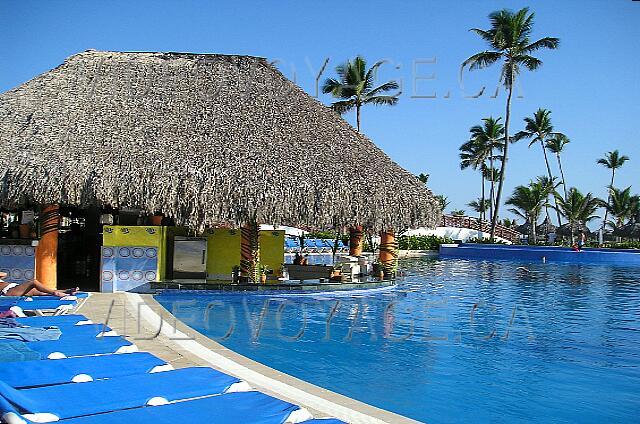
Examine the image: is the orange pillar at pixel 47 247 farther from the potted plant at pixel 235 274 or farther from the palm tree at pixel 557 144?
the palm tree at pixel 557 144

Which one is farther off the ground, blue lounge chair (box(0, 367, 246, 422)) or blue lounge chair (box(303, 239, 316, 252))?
blue lounge chair (box(303, 239, 316, 252))

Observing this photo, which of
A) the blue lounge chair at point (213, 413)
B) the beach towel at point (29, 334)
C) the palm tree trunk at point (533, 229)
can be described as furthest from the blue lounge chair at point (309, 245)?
the blue lounge chair at point (213, 413)

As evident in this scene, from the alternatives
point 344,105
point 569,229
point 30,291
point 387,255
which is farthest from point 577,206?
point 30,291

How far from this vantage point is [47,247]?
11719mm

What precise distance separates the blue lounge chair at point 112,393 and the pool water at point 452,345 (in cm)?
212

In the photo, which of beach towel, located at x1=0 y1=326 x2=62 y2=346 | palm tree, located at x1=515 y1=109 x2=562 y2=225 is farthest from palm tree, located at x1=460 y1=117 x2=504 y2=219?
beach towel, located at x1=0 y1=326 x2=62 y2=346

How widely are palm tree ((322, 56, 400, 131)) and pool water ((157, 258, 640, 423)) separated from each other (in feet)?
56.7

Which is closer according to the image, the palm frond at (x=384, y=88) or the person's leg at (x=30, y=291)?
the person's leg at (x=30, y=291)

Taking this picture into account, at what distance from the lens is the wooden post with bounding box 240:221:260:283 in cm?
1288

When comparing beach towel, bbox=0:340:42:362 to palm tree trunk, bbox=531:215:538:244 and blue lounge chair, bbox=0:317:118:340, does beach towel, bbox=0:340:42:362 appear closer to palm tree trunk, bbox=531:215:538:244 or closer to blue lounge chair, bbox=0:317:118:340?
blue lounge chair, bbox=0:317:118:340

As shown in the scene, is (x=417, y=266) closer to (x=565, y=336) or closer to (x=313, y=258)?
(x=313, y=258)

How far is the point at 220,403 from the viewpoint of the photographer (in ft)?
13.5

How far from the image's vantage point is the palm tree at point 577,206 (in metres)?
35.6

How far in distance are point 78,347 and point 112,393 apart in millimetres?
1592
